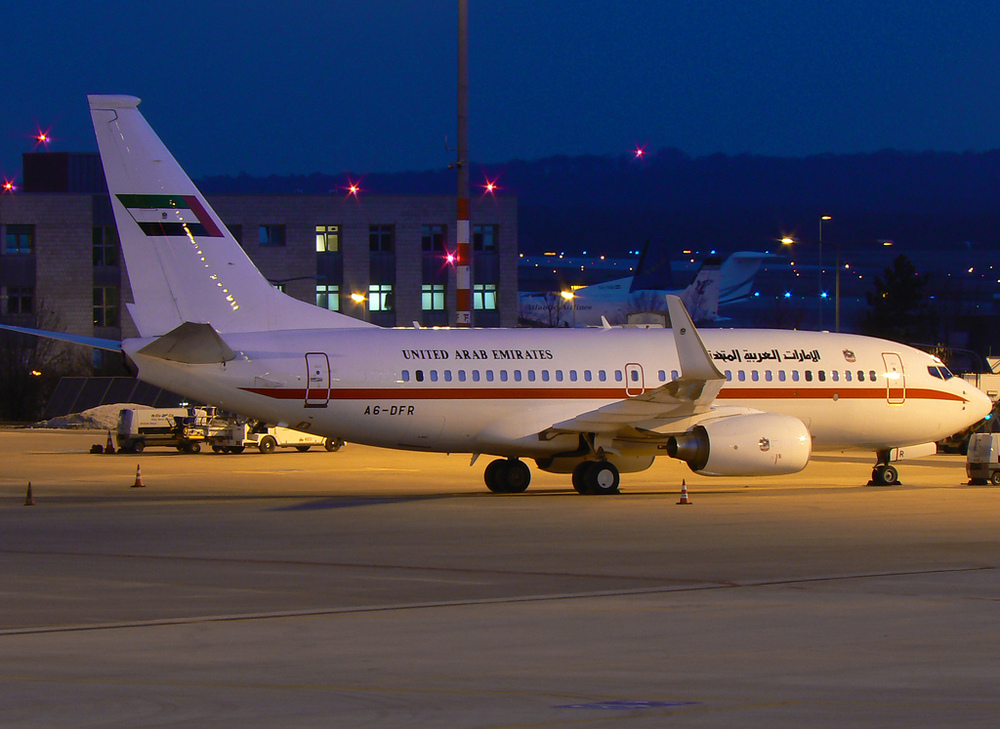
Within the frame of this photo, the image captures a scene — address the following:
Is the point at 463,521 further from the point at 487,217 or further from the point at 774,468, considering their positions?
the point at 487,217

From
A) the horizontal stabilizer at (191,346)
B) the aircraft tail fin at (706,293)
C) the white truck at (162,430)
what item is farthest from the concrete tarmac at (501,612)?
the aircraft tail fin at (706,293)

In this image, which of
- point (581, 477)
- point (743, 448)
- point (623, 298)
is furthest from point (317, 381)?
point (623, 298)

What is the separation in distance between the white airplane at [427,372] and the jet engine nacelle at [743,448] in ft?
0.09

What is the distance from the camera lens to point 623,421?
28.9 meters

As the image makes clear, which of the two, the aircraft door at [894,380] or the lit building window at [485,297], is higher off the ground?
the lit building window at [485,297]

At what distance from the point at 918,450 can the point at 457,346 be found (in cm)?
1225

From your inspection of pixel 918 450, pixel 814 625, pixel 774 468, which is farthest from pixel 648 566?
pixel 918 450

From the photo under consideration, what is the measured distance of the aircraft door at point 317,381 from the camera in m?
27.8

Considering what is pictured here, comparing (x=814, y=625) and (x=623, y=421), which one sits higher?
(x=623, y=421)

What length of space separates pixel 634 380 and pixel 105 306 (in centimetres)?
6900

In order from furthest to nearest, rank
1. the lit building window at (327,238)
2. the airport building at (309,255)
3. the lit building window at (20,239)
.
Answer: the lit building window at (327,238) < the airport building at (309,255) < the lit building window at (20,239)

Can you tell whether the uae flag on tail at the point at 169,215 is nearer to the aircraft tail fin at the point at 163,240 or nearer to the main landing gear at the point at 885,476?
the aircraft tail fin at the point at 163,240

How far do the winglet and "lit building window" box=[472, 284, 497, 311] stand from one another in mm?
67931

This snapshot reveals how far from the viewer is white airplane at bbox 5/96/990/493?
27625mm
